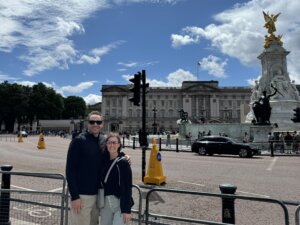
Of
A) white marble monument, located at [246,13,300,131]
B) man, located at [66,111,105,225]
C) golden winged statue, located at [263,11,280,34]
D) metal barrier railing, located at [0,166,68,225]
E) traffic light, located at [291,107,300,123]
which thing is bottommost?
metal barrier railing, located at [0,166,68,225]

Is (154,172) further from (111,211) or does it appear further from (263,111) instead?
(263,111)

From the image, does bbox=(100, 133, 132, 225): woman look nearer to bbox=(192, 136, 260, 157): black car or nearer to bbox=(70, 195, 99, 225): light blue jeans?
bbox=(70, 195, 99, 225): light blue jeans

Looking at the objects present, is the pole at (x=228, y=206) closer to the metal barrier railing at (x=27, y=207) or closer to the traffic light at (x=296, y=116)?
the metal barrier railing at (x=27, y=207)

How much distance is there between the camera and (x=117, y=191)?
412 centimetres

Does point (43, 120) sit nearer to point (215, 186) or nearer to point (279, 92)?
point (279, 92)

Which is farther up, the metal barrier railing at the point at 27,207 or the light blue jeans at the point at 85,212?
the light blue jeans at the point at 85,212

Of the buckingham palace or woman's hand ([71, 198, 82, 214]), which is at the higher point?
the buckingham palace

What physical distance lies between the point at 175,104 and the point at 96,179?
5784 inches

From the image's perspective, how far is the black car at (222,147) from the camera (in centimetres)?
2438

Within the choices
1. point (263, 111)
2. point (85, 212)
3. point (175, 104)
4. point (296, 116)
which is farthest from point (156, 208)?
point (175, 104)

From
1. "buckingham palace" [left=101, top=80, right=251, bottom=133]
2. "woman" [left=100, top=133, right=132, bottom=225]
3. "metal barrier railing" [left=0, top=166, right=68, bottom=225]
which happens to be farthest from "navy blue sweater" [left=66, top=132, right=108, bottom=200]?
"buckingham palace" [left=101, top=80, right=251, bottom=133]

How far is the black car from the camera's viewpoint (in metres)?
24.4

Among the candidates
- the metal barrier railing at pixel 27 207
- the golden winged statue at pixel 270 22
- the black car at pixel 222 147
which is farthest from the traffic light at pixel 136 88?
the golden winged statue at pixel 270 22

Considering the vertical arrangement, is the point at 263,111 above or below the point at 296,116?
below
